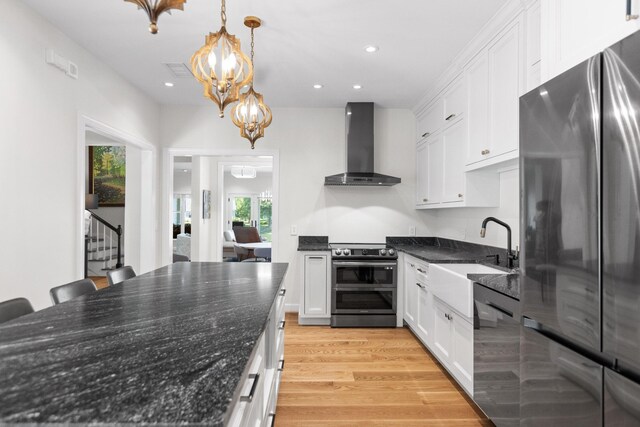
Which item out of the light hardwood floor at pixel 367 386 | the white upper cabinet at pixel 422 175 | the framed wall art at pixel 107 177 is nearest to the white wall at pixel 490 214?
the white upper cabinet at pixel 422 175

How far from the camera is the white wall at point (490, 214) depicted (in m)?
2.87

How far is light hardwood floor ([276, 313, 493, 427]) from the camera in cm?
226

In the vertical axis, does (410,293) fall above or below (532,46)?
below

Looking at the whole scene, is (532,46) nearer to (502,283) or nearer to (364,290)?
(502,283)

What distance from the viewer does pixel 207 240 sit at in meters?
6.72

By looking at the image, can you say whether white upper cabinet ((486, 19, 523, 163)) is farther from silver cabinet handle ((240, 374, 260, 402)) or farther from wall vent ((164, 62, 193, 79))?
wall vent ((164, 62, 193, 79))

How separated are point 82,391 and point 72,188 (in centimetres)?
276

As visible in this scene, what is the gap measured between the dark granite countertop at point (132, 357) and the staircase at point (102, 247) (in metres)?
6.22

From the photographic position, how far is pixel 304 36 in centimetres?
281

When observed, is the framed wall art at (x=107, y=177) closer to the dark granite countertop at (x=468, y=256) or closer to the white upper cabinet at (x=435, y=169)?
the dark granite countertop at (x=468, y=256)

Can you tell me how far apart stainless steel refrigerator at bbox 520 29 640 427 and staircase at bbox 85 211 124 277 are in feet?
23.1

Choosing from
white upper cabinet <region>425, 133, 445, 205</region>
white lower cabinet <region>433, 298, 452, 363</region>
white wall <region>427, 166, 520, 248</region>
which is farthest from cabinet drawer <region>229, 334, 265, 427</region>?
white upper cabinet <region>425, 133, 445, 205</region>

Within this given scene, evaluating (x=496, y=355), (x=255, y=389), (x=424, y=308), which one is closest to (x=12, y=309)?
(x=255, y=389)

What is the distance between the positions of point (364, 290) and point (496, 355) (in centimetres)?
216
